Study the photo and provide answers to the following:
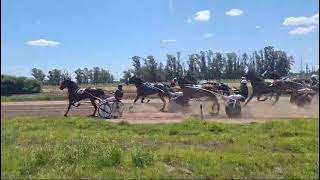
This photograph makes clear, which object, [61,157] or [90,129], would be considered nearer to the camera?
[61,157]

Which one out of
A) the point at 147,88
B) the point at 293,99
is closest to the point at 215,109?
the point at 293,99

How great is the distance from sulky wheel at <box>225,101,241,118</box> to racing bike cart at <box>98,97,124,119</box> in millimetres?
4522

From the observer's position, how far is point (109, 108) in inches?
937

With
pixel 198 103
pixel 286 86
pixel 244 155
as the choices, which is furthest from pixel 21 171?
pixel 198 103

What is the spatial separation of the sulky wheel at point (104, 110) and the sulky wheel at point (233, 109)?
4.87 m

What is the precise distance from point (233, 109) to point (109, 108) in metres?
5.12

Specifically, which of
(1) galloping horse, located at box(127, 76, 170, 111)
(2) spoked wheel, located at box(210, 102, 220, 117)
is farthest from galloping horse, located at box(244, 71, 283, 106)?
(1) galloping horse, located at box(127, 76, 170, 111)

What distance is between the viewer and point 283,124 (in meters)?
16.4

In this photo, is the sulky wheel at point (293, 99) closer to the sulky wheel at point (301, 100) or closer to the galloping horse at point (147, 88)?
the sulky wheel at point (301, 100)

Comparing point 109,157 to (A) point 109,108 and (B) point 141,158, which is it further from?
(A) point 109,108

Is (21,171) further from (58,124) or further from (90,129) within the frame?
(58,124)

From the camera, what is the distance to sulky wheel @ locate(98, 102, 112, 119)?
23.6 m

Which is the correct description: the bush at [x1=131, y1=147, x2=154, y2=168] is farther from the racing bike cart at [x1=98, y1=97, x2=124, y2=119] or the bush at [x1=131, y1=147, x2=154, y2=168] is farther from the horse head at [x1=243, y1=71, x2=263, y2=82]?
the horse head at [x1=243, y1=71, x2=263, y2=82]

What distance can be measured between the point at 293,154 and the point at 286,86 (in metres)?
11.6
